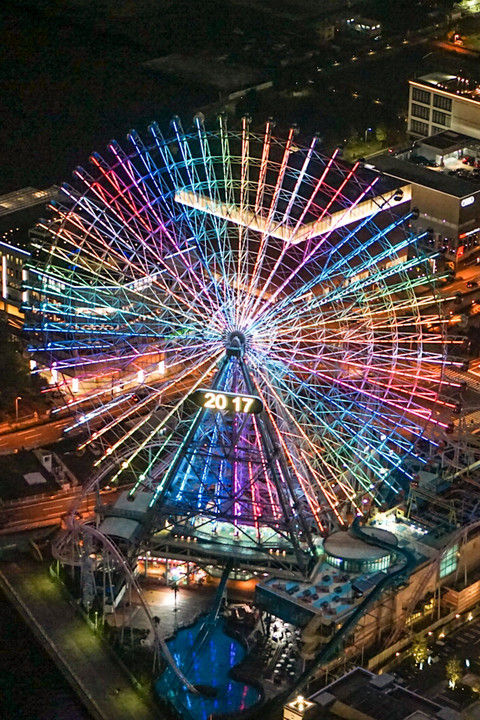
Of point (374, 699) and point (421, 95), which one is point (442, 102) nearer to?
point (421, 95)

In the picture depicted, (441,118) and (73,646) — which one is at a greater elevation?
(441,118)

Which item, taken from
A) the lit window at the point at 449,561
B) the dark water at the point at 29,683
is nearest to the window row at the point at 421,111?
the lit window at the point at 449,561

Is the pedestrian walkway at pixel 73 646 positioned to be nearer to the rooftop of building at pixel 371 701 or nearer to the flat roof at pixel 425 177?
the rooftop of building at pixel 371 701

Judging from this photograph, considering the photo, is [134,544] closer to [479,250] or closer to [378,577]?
[378,577]

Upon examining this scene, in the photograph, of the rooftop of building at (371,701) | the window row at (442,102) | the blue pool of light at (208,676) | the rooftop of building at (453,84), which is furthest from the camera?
the window row at (442,102)

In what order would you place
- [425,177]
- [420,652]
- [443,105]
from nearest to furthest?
[420,652] → [425,177] → [443,105]

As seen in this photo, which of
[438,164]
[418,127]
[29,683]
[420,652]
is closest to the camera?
[29,683]

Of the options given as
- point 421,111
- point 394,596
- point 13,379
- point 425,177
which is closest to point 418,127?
point 421,111
